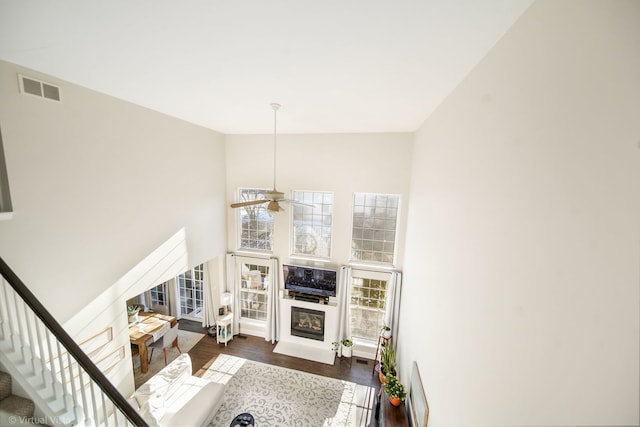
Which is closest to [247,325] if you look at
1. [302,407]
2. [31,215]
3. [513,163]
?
[302,407]

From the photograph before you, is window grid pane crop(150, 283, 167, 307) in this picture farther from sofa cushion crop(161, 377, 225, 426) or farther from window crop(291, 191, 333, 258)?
window crop(291, 191, 333, 258)

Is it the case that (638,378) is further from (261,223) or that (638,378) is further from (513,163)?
(261,223)

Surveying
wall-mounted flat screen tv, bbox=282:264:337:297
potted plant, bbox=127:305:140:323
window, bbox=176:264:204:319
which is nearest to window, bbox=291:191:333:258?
wall-mounted flat screen tv, bbox=282:264:337:297

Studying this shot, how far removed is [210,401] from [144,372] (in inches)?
88.3

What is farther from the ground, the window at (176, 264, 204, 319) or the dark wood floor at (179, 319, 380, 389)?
the window at (176, 264, 204, 319)

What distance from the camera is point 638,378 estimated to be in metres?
0.73

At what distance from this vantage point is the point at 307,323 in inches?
235

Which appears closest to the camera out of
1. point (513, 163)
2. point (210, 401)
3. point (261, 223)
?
point (513, 163)

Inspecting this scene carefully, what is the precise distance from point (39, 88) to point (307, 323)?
6.03 m

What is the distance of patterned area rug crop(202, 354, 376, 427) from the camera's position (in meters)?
4.22

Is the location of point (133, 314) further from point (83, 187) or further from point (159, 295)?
point (83, 187)

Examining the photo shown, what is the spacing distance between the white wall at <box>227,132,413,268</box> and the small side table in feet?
6.95

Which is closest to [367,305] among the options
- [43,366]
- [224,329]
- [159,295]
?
[224,329]

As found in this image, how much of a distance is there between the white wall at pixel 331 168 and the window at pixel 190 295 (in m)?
2.75
